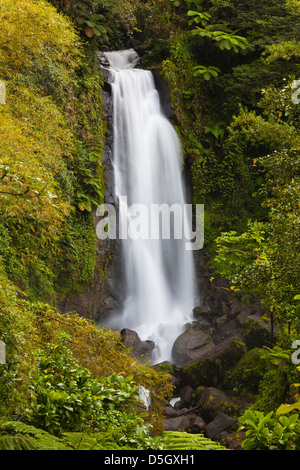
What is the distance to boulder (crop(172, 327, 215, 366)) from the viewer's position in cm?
1145

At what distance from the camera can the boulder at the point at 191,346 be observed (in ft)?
37.6

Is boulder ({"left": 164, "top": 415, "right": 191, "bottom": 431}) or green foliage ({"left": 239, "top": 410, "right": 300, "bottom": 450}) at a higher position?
green foliage ({"left": 239, "top": 410, "right": 300, "bottom": 450})

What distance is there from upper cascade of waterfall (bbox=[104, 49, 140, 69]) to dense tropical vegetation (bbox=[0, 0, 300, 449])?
48 centimetres

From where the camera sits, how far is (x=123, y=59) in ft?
55.5

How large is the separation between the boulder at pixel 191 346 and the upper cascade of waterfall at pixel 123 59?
1029cm

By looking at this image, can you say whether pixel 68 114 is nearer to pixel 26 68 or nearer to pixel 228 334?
pixel 26 68

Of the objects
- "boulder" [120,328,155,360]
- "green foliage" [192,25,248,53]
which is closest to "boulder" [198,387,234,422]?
"boulder" [120,328,155,360]

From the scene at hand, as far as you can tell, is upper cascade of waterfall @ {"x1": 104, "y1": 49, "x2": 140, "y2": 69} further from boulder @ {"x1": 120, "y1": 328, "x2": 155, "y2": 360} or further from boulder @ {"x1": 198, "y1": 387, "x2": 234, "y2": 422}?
boulder @ {"x1": 198, "y1": 387, "x2": 234, "y2": 422}

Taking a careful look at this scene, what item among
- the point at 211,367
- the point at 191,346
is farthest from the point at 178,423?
the point at 191,346

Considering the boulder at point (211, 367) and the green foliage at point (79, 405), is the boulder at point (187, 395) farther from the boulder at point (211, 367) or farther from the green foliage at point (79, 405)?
the green foliage at point (79, 405)

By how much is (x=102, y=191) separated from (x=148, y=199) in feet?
7.43

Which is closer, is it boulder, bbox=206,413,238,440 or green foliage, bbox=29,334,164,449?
green foliage, bbox=29,334,164,449

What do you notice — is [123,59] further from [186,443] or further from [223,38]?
[186,443]

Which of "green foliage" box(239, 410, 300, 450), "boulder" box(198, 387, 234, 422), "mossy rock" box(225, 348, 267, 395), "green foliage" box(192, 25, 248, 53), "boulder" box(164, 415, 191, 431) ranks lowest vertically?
"boulder" box(164, 415, 191, 431)
